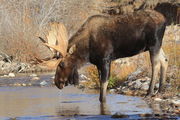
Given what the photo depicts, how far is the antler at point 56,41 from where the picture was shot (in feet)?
44.8

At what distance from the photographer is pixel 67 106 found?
1287 centimetres

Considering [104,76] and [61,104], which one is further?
[104,76]

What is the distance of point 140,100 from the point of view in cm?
1348

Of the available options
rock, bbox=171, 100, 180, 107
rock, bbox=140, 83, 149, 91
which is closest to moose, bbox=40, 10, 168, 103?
rock, bbox=140, 83, 149, 91

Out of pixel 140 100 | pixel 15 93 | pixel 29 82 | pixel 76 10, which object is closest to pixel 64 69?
pixel 140 100

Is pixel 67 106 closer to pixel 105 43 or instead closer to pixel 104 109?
pixel 104 109

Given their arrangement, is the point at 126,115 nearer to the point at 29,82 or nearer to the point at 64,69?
the point at 64,69

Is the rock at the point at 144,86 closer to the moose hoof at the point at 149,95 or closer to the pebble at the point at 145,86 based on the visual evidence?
the pebble at the point at 145,86

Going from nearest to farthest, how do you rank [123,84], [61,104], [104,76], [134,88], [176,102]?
[176,102] < [61,104] < [104,76] < [134,88] < [123,84]

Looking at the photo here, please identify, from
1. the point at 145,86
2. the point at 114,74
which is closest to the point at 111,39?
the point at 145,86

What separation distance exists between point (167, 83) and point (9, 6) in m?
16.3

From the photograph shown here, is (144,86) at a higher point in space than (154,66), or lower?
lower

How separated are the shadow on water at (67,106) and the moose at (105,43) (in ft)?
1.93

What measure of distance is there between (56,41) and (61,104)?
154cm
